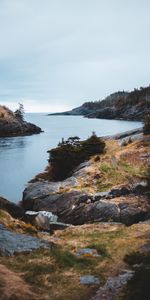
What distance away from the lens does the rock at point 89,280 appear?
13125mm

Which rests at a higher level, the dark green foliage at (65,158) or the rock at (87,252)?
the dark green foliage at (65,158)

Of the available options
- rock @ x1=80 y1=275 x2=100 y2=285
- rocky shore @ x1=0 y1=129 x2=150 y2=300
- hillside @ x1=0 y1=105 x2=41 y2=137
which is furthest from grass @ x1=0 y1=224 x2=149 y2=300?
hillside @ x1=0 y1=105 x2=41 y2=137

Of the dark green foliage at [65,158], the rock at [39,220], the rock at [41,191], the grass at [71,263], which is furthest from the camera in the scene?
the dark green foliage at [65,158]

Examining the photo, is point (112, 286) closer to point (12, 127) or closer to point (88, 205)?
point (88, 205)

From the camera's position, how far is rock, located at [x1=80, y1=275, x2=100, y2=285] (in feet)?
43.1

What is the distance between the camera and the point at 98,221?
25266mm

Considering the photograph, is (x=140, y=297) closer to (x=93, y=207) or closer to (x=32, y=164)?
(x=93, y=207)

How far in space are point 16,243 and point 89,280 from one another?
4092 millimetres

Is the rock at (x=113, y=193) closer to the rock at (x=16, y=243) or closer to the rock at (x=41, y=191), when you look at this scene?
the rock at (x=41, y=191)

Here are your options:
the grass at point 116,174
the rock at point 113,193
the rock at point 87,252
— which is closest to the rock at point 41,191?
the grass at point 116,174

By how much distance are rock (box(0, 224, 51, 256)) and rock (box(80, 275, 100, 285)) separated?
3.17 metres

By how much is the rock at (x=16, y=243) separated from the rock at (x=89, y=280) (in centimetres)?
317

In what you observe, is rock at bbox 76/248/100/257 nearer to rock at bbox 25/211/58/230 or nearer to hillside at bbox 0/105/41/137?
rock at bbox 25/211/58/230

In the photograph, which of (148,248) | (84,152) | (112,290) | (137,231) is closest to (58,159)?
(84,152)
